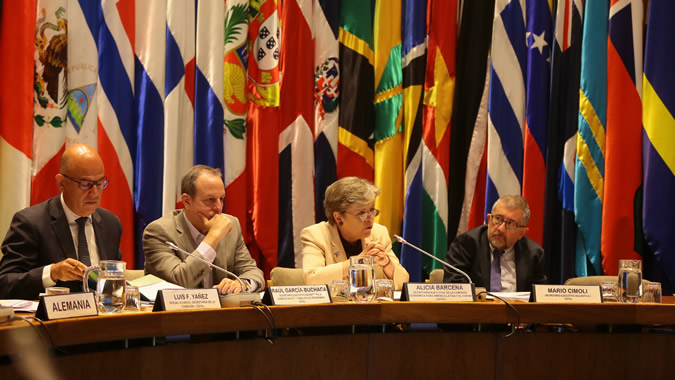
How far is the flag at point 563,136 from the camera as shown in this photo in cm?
500

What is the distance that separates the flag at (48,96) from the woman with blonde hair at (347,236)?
167 cm

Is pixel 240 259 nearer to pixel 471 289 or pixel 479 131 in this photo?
pixel 471 289

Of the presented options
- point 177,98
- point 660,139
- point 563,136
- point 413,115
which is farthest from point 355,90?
point 660,139

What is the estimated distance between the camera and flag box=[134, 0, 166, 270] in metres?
4.48

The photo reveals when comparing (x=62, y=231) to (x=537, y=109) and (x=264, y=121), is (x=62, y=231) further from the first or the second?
(x=537, y=109)

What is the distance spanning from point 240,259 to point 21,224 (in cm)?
100

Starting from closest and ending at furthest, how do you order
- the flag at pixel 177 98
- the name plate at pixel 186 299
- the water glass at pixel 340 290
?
the name plate at pixel 186 299, the water glass at pixel 340 290, the flag at pixel 177 98

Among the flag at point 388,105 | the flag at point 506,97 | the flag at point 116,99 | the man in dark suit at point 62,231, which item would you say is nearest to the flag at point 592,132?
the flag at point 506,97

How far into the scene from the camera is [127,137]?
4.45 meters

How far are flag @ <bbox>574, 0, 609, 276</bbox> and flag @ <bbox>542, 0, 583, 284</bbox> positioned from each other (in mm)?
69

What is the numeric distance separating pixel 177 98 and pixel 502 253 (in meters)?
2.17

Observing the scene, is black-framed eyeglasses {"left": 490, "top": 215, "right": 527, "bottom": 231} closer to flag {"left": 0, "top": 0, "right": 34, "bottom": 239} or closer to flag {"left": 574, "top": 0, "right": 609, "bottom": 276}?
flag {"left": 574, "top": 0, "right": 609, "bottom": 276}

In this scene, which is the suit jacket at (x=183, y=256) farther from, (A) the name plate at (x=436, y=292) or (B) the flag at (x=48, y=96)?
(B) the flag at (x=48, y=96)

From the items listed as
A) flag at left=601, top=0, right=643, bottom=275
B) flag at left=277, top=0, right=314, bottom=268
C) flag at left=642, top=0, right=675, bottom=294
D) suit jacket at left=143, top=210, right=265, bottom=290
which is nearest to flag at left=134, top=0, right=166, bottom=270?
flag at left=277, top=0, right=314, bottom=268
